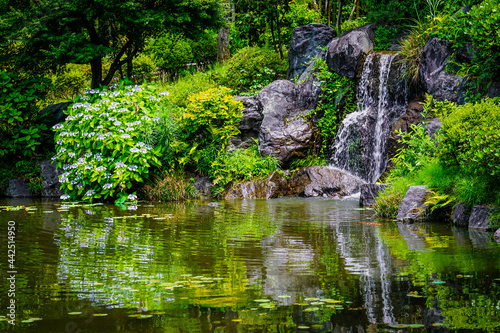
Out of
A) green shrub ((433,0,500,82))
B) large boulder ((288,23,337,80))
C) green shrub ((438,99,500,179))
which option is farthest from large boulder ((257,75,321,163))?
green shrub ((438,99,500,179))

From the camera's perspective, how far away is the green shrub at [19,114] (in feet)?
45.4

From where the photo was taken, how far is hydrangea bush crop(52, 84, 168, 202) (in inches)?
455

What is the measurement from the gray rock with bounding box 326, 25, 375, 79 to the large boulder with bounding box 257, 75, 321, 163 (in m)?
0.84

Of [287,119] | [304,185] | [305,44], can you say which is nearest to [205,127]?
[287,119]

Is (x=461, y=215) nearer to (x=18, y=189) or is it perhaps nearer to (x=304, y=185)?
(x=304, y=185)

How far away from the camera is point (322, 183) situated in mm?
12750

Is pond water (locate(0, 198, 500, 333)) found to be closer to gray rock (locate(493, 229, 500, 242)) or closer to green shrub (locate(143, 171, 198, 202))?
gray rock (locate(493, 229, 500, 242))

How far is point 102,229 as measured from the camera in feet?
24.0

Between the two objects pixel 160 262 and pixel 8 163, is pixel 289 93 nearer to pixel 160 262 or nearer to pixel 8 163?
pixel 8 163

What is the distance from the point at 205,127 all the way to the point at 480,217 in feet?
25.9

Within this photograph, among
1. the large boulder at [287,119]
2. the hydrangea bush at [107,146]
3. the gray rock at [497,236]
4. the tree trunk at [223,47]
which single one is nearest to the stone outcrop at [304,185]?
the large boulder at [287,119]

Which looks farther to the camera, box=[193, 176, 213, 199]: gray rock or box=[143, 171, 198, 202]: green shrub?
box=[193, 176, 213, 199]: gray rock

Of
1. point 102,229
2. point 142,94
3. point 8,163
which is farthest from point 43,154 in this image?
point 102,229

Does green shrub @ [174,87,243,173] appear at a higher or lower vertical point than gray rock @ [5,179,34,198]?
higher
